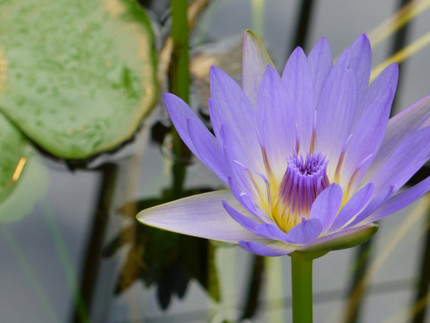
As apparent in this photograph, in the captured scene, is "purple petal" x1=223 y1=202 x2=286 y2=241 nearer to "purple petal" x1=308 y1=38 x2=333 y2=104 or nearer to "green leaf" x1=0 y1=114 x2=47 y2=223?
"purple petal" x1=308 y1=38 x2=333 y2=104

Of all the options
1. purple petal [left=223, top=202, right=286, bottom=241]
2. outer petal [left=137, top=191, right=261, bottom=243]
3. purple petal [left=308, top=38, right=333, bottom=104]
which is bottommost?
outer petal [left=137, top=191, right=261, bottom=243]

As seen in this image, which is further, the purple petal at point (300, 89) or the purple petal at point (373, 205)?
the purple petal at point (300, 89)

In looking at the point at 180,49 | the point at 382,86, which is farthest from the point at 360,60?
the point at 180,49

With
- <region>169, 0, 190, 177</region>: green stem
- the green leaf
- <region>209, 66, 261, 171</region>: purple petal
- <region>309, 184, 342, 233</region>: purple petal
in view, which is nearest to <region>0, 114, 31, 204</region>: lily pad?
the green leaf

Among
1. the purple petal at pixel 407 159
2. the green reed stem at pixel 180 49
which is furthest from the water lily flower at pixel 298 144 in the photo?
the green reed stem at pixel 180 49

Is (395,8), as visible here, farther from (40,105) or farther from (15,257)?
(15,257)

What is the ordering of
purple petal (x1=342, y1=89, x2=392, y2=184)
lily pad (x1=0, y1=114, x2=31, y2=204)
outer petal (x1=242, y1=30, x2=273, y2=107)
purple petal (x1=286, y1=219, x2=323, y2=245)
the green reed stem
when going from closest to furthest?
purple petal (x1=286, y1=219, x2=323, y2=245), purple petal (x1=342, y1=89, x2=392, y2=184), outer petal (x1=242, y1=30, x2=273, y2=107), the green reed stem, lily pad (x1=0, y1=114, x2=31, y2=204)

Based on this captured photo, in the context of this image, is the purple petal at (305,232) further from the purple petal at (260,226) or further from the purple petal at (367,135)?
the purple petal at (367,135)

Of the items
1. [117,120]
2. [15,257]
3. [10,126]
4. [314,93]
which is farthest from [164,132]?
[314,93]
